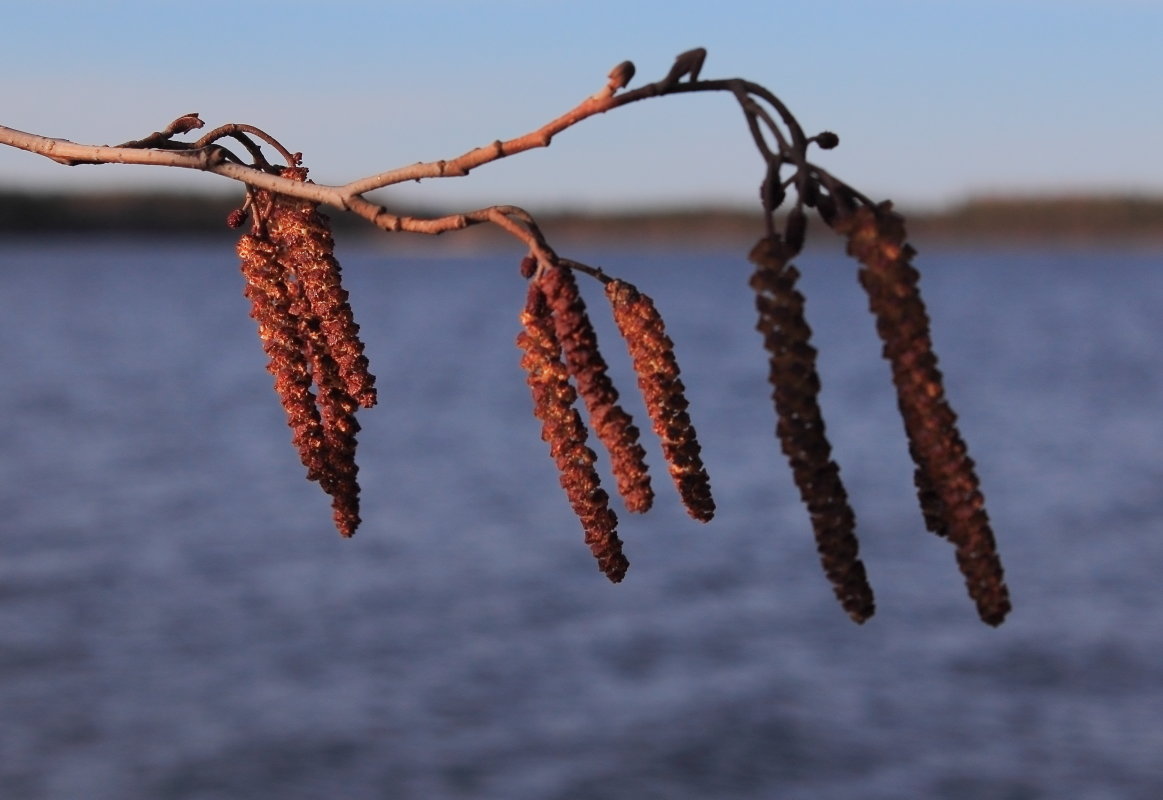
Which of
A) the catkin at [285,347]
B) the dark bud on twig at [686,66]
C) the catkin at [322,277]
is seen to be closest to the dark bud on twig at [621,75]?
the dark bud on twig at [686,66]

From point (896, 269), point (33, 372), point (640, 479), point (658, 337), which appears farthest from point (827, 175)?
point (33, 372)

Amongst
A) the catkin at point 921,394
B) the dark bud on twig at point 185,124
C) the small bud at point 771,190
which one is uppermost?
the dark bud on twig at point 185,124

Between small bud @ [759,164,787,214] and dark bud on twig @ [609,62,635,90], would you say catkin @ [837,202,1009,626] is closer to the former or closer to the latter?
small bud @ [759,164,787,214]

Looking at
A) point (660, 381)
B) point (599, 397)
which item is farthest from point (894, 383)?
point (599, 397)

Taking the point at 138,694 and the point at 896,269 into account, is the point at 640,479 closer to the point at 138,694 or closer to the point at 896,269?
the point at 896,269

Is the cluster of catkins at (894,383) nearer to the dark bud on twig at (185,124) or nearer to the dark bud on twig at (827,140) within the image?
the dark bud on twig at (827,140)

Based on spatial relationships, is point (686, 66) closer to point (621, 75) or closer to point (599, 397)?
point (621, 75)
